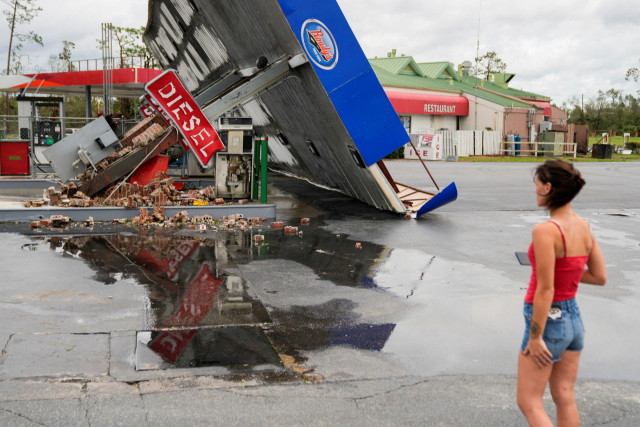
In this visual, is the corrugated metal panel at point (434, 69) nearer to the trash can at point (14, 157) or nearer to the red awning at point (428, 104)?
the red awning at point (428, 104)

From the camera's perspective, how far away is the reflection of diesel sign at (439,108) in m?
42.0

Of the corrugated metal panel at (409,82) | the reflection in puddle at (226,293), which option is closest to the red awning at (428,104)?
the corrugated metal panel at (409,82)

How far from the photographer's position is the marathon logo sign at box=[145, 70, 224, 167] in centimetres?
1108

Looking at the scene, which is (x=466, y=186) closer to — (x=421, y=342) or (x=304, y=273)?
(x=304, y=273)

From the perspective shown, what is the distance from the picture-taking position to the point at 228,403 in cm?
372

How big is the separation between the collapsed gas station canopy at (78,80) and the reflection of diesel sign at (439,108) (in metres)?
22.2

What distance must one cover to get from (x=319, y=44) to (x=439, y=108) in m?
34.5

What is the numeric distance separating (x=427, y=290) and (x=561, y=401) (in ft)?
12.2

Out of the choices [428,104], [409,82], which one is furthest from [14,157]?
[409,82]

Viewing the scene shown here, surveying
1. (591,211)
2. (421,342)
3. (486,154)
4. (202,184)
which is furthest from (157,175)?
(486,154)

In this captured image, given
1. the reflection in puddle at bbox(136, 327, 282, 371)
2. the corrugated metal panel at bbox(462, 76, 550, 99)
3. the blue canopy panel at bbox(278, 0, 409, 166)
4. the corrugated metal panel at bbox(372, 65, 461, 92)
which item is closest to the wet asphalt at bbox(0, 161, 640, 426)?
the reflection in puddle at bbox(136, 327, 282, 371)

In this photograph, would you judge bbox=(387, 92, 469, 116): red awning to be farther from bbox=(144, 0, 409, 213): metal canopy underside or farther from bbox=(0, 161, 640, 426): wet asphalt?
bbox=(0, 161, 640, 426): wet asphalt

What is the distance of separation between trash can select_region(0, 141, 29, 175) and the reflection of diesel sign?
99.2 ft

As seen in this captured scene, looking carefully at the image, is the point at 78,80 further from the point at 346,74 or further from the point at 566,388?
the point at 566,388
